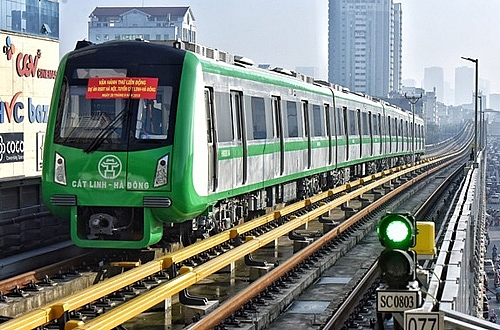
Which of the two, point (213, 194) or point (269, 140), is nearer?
point (213, 194)

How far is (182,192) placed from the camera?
1272cm

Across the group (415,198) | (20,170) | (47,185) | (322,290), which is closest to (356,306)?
(322,290)

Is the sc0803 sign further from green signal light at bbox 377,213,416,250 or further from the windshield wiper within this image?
the windshield wiper

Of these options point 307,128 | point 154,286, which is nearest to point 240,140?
point 154,286

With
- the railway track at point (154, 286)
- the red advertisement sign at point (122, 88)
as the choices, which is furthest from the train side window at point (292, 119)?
the red advertisement sign at point (122, 88)

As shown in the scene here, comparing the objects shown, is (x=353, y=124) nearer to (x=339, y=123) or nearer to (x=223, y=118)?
(x=339, y=123)

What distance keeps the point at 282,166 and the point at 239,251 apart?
6.47 metres

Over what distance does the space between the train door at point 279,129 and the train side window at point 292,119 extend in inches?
31.2

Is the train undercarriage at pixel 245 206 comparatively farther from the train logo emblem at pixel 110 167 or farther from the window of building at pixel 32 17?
the window of building at pixel 32 17

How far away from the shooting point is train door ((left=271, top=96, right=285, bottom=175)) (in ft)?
61.8

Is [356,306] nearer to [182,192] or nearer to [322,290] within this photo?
[322,290]

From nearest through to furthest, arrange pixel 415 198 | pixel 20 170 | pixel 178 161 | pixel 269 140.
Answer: pixel 178 161 → pixel 269 140 → pixel 20 170 → pixel 415 198

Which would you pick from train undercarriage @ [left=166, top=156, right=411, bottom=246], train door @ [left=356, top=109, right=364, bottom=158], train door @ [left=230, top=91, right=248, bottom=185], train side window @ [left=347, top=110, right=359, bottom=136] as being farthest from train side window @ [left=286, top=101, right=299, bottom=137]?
train door @ [left=356, top=109, right=364, bottom=158]

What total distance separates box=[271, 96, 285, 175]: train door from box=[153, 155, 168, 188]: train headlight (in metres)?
6.17
